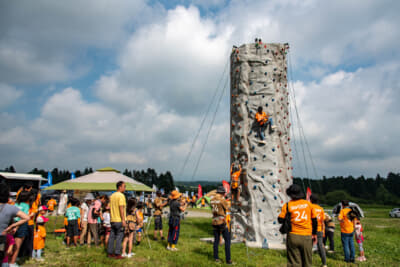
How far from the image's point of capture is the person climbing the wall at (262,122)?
10.1m

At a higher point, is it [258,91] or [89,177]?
[258,91]

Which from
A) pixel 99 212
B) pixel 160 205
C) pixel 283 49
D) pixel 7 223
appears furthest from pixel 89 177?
pixel 283 49

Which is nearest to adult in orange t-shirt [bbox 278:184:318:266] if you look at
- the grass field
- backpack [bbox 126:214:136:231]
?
the grass field

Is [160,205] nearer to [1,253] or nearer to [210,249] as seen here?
[210,249]

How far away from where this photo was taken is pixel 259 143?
33.5 feet

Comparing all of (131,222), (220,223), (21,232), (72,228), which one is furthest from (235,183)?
(21,232)

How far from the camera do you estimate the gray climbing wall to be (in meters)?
9.74

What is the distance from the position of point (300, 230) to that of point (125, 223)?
4414 mm

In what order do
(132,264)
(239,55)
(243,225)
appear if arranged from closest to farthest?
(132,264) < (243,225) < (239,55)

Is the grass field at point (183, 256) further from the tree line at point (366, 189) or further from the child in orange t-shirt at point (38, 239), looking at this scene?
the tree line at point (366, 189)

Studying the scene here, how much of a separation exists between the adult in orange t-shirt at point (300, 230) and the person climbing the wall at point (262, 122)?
18.6 feet

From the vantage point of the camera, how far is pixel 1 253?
16.4 feet

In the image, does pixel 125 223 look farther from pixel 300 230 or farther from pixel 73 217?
pixel 300 230

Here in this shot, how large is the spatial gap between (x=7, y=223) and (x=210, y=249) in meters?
5.85
